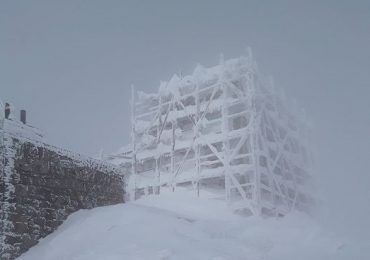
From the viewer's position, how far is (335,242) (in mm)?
10836

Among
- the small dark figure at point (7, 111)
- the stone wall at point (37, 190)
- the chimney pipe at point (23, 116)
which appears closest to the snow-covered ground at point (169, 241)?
the stone wall at point (37, 190)

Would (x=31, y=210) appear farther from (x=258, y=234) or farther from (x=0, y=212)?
(x=258, y=234)

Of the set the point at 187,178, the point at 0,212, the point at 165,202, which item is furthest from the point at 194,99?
the point at 0,212

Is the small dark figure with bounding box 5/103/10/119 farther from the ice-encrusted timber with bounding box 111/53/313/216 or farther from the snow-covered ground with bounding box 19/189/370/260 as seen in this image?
the ice-encrusted timber with bounding box 111/53/313/216

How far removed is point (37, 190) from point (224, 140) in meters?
16.9

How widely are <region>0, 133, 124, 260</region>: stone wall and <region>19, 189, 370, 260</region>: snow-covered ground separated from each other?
12.8 inches

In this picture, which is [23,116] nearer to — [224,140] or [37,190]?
[37,190]

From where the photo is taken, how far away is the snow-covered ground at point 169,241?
29.9ft

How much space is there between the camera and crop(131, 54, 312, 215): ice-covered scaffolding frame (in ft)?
86.2

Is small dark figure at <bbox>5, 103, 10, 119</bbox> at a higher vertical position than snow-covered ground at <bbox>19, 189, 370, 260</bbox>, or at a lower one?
higher

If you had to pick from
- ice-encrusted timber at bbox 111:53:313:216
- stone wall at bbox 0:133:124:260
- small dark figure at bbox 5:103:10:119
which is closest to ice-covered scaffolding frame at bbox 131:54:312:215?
ice-encrusted timber at bbox 111:53:313:216

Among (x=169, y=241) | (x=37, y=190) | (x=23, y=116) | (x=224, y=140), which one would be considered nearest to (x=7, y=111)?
(x=23, y=116)

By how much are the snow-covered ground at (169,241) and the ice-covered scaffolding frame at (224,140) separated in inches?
535

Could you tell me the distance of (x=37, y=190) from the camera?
1098 centimetres
